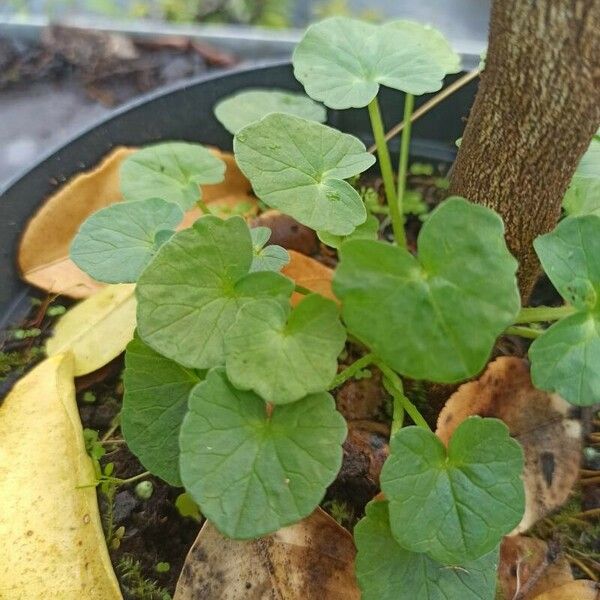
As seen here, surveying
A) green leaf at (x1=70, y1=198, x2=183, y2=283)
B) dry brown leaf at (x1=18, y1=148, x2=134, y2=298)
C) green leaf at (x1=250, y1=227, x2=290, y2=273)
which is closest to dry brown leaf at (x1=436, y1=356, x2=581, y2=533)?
green leaf at (x1=250, y1=227, x2=290, y2=273)

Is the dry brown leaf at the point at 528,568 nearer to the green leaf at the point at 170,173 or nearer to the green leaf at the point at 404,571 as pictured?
the green leaf at the point at 404,571

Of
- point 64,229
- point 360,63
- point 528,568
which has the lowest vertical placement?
point 528,568

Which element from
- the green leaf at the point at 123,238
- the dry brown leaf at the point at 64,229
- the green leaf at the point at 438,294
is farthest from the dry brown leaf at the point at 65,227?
the green leaf at the point at 438,294

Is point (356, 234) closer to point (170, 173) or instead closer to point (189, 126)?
point (170, 173)

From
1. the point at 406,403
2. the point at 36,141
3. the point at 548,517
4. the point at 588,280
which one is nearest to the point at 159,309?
the point at 406,403

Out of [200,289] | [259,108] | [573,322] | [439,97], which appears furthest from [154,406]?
[439,97]

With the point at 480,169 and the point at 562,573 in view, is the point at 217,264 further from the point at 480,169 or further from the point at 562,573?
the point at 562,573
